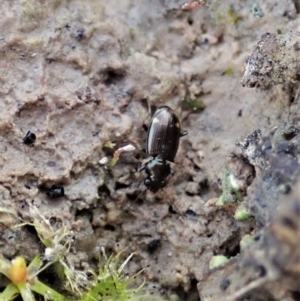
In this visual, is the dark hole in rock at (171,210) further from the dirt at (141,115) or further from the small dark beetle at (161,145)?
the small dark beetle at (161,145)

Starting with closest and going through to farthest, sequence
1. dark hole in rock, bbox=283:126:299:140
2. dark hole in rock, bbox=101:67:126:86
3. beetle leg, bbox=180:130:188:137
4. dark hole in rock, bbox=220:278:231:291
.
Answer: dark hole in rock, bbox=220:278:231:291 → dark hole in rock, bbox=283:126:299:140 → dark hole in rock, bbox=101:67:126:86 → beetle leg, bbox=180:130:188:137

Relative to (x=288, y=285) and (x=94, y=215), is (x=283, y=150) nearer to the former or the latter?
(x=288, y=285)

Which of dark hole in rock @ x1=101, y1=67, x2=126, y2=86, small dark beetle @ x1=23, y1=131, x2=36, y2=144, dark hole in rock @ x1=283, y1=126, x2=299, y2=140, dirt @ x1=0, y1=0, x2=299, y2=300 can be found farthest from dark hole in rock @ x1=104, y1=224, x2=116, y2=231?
dark hole in rock @ x1=283, y1=126, x2=299, y2=140

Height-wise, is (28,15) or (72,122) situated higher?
(28,15)

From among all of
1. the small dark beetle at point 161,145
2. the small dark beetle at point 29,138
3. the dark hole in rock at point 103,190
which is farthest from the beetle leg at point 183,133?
the small dark beetle at point 29,138

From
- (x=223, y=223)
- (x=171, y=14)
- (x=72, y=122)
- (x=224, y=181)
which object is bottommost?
(x=223, y=223)

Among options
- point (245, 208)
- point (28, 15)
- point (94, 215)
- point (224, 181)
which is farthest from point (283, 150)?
point (28, 15)

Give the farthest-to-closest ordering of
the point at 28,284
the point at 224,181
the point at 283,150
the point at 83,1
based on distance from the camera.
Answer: the point at 83,1 → the point at 224,181 → the point at 28,284 → the point at 283,150

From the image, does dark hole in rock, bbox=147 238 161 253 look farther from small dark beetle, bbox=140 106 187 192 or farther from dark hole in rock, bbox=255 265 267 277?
dark hole in rock, bbox=255 265 267 277
